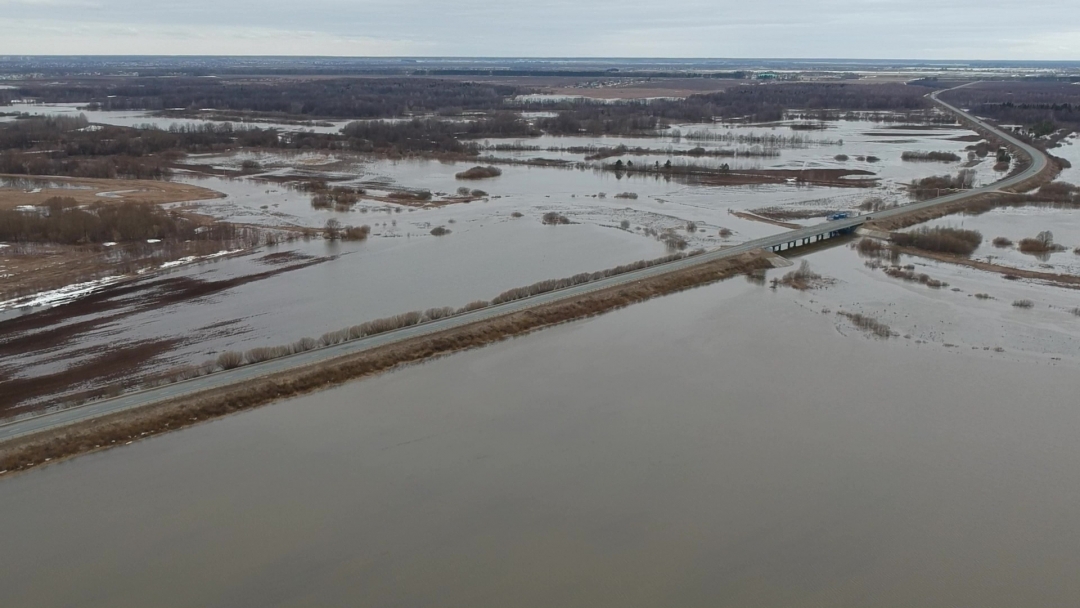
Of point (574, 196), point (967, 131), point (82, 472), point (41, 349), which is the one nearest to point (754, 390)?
point (82, 472)

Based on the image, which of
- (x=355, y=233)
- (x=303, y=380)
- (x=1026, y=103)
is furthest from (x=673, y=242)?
(x=1026, y=103)

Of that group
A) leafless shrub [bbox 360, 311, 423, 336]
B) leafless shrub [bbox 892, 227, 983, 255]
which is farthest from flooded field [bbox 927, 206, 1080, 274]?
leafless shrub [bbox 360, 311, 423, 336]

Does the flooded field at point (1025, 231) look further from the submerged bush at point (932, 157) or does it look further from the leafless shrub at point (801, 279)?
the submerged bush at point (932, 157)

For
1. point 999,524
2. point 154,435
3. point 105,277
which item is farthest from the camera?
point 105,277

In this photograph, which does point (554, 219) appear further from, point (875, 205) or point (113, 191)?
point (113, 191)

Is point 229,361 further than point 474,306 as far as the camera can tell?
No

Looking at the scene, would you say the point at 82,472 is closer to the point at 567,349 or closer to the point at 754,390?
the point at 567,349
